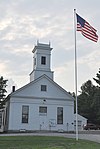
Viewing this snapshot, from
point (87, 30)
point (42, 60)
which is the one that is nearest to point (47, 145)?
point (87, 30)

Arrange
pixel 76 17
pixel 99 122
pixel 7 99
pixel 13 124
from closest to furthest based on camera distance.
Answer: pixel 76 17, pixel 13 124, pixel 7 99, pixel 99 122

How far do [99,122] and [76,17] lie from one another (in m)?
52.9

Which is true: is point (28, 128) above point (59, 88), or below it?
below

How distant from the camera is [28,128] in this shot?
41781mm

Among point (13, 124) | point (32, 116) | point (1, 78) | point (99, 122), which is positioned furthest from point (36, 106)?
point (99, 122)

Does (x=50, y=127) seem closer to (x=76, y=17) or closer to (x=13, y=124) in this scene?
(x=13, y=124)

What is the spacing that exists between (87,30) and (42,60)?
2728cm

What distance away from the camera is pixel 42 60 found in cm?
4747

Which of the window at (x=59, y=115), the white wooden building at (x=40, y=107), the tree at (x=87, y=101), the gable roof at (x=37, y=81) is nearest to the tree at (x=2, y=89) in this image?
the white wooden building at (x=40, y=107)

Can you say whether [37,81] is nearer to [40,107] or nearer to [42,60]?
[40,107]

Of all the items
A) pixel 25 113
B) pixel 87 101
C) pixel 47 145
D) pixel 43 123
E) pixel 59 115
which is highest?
pixel 87 101

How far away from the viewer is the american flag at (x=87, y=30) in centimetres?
2034

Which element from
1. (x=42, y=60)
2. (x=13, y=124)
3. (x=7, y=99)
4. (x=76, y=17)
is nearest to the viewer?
(x=76, y=17)

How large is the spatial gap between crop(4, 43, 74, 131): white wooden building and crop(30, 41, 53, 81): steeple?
1157 millimetres
